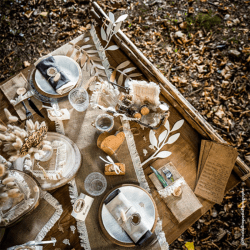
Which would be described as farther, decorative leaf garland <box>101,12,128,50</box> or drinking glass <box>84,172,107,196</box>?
decorative leaf garland <box>101,12,128,50</box>

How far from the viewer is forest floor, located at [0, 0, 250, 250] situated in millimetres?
2598

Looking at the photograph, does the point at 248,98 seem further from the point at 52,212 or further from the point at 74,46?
the point at 52,212

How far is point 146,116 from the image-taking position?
1.52 metres

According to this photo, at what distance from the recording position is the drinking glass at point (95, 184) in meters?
1.42

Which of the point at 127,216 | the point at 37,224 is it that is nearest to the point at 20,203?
the point at 37,224

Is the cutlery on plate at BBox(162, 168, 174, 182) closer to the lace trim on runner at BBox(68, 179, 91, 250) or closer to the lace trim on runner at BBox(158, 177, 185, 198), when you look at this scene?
the lace trim on runner at BBox(158, 177, 185, 198)

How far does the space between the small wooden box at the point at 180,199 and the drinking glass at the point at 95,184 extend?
36 cm

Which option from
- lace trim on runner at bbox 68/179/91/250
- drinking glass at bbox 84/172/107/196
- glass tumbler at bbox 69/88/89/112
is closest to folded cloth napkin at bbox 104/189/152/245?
drinking glass at bbox 84/172/107/196

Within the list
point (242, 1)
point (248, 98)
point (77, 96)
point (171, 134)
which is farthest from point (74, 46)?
point (242, 1)

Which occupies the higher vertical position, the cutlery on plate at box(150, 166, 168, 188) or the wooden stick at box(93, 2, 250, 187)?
the wooden stick at box(93, 2, 250, 187)

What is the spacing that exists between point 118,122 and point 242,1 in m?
2.86

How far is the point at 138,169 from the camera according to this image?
1470 mm

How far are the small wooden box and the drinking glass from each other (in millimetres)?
358

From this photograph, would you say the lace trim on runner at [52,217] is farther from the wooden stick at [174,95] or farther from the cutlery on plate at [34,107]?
the wooden stick at [174,95]
